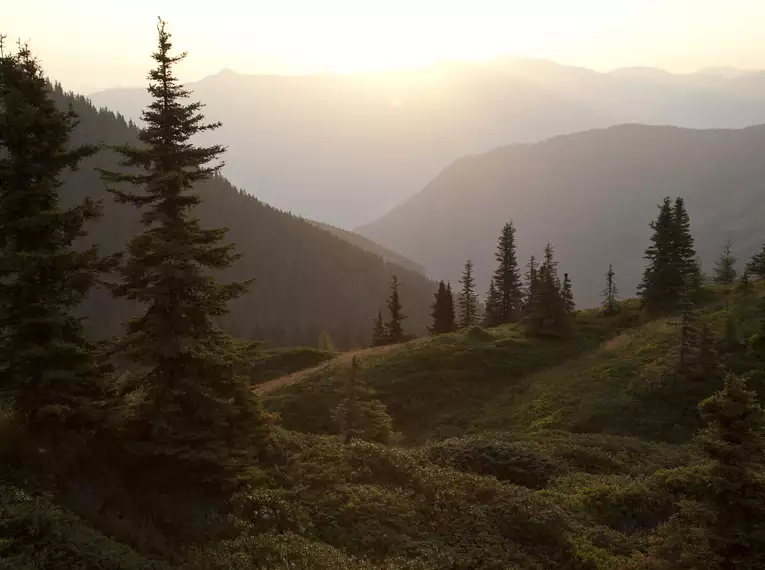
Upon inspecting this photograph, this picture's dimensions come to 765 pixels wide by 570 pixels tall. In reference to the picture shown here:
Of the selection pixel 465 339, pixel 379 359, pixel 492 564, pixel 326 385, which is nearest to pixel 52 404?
pixel 492 564

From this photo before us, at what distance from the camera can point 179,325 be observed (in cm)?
1611

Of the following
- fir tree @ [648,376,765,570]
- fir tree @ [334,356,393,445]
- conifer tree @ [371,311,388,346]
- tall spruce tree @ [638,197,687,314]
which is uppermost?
tall spruce tree @ [638,197,687,314]

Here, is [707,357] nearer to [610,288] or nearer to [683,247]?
[683,247]

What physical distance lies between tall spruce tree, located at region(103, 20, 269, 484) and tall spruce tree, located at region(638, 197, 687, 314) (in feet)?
174

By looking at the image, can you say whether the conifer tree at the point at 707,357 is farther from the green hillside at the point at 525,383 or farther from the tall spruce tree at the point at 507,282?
the tall spruce tree at the point at 507,282

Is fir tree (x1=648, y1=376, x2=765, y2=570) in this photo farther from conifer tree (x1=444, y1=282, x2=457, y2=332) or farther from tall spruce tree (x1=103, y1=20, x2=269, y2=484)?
conifer tree (x1=444, y1=282, x2=457, y2=332)

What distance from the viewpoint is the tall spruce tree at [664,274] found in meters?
58.4

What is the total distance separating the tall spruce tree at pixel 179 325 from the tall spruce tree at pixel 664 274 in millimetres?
53063

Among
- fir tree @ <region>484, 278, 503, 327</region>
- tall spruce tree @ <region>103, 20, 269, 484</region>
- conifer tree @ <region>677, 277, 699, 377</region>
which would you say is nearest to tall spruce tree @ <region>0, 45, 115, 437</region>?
tall spruce tree @ <region>103, 20, 269, 484</region>

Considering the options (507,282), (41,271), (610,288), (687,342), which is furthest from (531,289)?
(41,271)

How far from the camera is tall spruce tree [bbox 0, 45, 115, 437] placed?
1402cm

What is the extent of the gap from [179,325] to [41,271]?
3.80m

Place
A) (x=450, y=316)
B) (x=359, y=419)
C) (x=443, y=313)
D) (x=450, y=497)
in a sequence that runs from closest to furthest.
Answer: (x=450, y=497) → (x=359, y=419) → (x=450, y=316) → (x=443, y=313)

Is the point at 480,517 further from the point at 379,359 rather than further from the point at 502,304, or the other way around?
the point at 502,304
